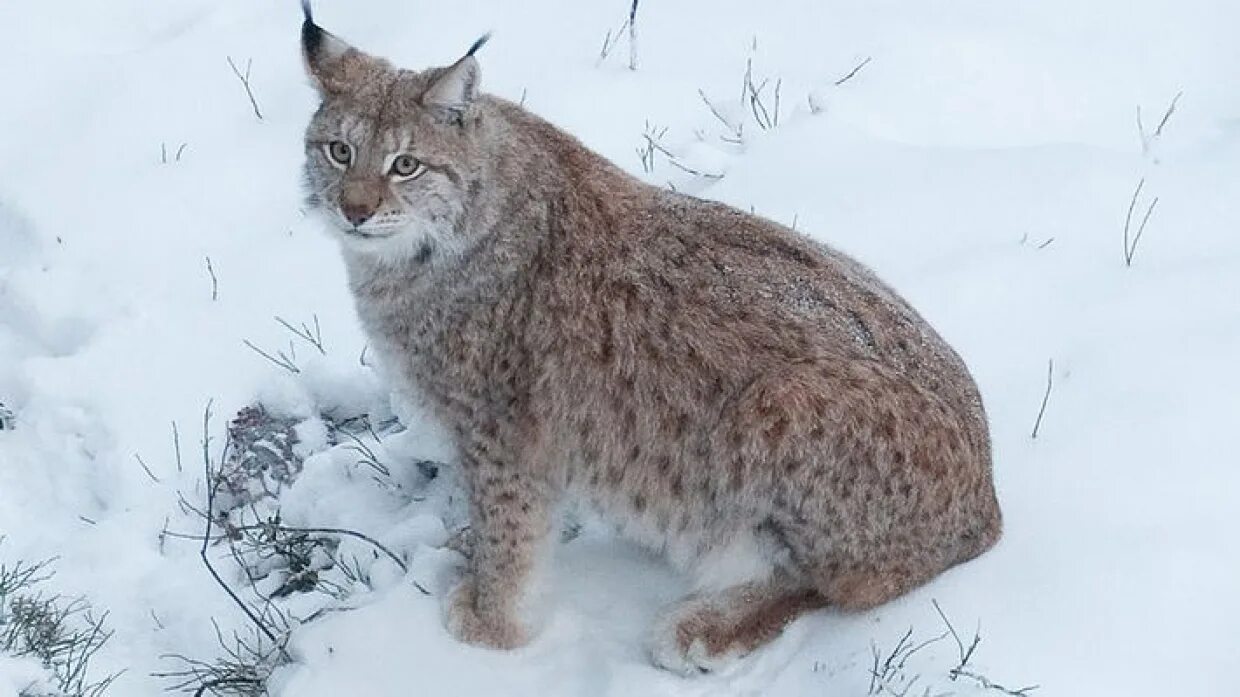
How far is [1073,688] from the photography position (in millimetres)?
4234

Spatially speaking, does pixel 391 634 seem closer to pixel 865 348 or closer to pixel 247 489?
pixel 247 489

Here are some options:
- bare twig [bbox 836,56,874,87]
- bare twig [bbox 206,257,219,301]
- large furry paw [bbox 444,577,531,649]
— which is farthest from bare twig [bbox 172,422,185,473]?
bare twig [bbox 836,56,874,87]

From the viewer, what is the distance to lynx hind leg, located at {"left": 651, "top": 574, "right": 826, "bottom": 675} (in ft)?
15.3

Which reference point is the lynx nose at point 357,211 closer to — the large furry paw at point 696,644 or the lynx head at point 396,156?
the lynx head at point 396,156

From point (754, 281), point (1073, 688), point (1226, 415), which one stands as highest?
point (754, 281)

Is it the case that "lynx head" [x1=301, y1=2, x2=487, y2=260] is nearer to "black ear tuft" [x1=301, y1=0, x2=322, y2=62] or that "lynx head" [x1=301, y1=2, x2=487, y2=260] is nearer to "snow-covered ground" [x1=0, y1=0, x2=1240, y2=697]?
"black ear tuft" [x1=301, y1=0, x2=322, y2=62]

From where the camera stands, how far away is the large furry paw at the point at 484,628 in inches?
193

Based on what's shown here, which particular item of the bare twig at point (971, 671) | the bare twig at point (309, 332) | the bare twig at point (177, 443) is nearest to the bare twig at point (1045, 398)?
the bare twig at point (971, 671)

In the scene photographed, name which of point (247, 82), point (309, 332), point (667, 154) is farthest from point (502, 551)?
point (247, 82)

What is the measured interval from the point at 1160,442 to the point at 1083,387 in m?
0.41

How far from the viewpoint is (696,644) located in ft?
15.3

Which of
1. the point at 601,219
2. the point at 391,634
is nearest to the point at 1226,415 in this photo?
the point at 601,219

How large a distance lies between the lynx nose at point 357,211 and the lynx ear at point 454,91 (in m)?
0.33

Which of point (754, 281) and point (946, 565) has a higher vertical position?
point (754, 281)
